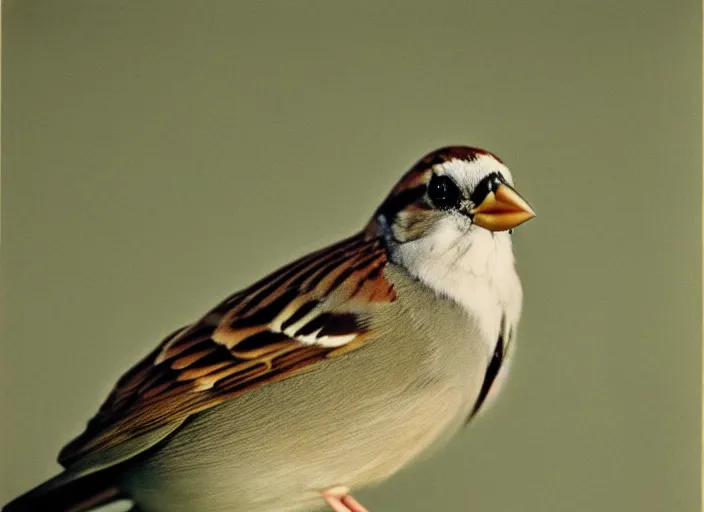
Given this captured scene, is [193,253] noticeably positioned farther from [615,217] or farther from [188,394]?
[615,217]

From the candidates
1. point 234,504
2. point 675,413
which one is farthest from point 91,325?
point 675,413

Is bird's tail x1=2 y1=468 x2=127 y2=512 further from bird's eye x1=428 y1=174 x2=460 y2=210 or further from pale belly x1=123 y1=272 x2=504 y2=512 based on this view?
bird's eye x1=428 y1=174 x2=460 y2=210

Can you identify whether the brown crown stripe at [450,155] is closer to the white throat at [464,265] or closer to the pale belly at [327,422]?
the white throat at [464,265]

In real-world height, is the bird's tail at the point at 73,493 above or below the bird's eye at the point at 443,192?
below

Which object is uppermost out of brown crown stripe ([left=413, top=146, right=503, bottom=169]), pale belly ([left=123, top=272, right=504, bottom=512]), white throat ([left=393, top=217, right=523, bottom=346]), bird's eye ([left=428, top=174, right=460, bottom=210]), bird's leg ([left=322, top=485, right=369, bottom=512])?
brown crown stripe ([left=413, top=146, right=503, bottom=169])

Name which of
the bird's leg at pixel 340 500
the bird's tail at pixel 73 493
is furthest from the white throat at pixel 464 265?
the bird's tail at pixel 73 493

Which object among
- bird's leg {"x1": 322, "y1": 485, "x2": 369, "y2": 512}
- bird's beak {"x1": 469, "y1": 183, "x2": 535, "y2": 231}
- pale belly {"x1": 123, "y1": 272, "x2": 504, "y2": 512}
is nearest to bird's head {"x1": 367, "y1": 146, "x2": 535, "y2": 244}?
bird's beak {"x1": 469, "y1": 183, "x2": 535, "y2": 231}
